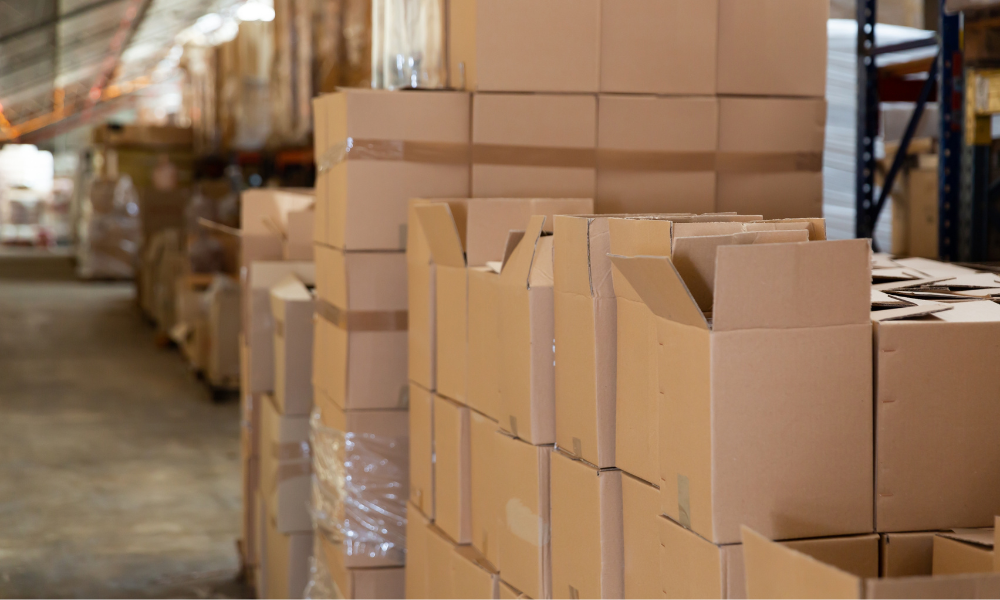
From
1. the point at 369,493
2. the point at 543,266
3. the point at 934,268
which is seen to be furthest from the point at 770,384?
the point at 369,493

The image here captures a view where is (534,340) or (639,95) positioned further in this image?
(639,95)

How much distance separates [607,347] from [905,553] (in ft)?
1.66

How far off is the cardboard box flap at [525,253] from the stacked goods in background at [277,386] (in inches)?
52.3

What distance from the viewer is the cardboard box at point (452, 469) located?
2.02 metres

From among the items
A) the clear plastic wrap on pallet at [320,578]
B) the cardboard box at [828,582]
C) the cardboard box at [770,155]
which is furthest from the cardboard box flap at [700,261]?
the clear plastic wrap on pallet at [320,578]

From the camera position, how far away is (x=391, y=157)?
7.93 ft

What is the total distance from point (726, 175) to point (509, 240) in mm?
1008

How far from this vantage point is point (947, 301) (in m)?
1.55

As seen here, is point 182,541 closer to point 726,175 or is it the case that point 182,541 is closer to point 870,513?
point 726,175

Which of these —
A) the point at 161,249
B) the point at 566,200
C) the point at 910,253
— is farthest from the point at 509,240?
the point at 161,249

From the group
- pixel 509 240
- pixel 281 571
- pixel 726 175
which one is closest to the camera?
pixel 509 240

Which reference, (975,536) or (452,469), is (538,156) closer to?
(452,469)

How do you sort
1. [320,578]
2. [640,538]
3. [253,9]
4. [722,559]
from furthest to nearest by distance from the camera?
[253,9] < [320,578] < [640,538] < [722,559]

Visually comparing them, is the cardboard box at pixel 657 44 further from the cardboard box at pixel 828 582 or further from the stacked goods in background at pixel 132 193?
the stacked goods in background at pixel 132 193
